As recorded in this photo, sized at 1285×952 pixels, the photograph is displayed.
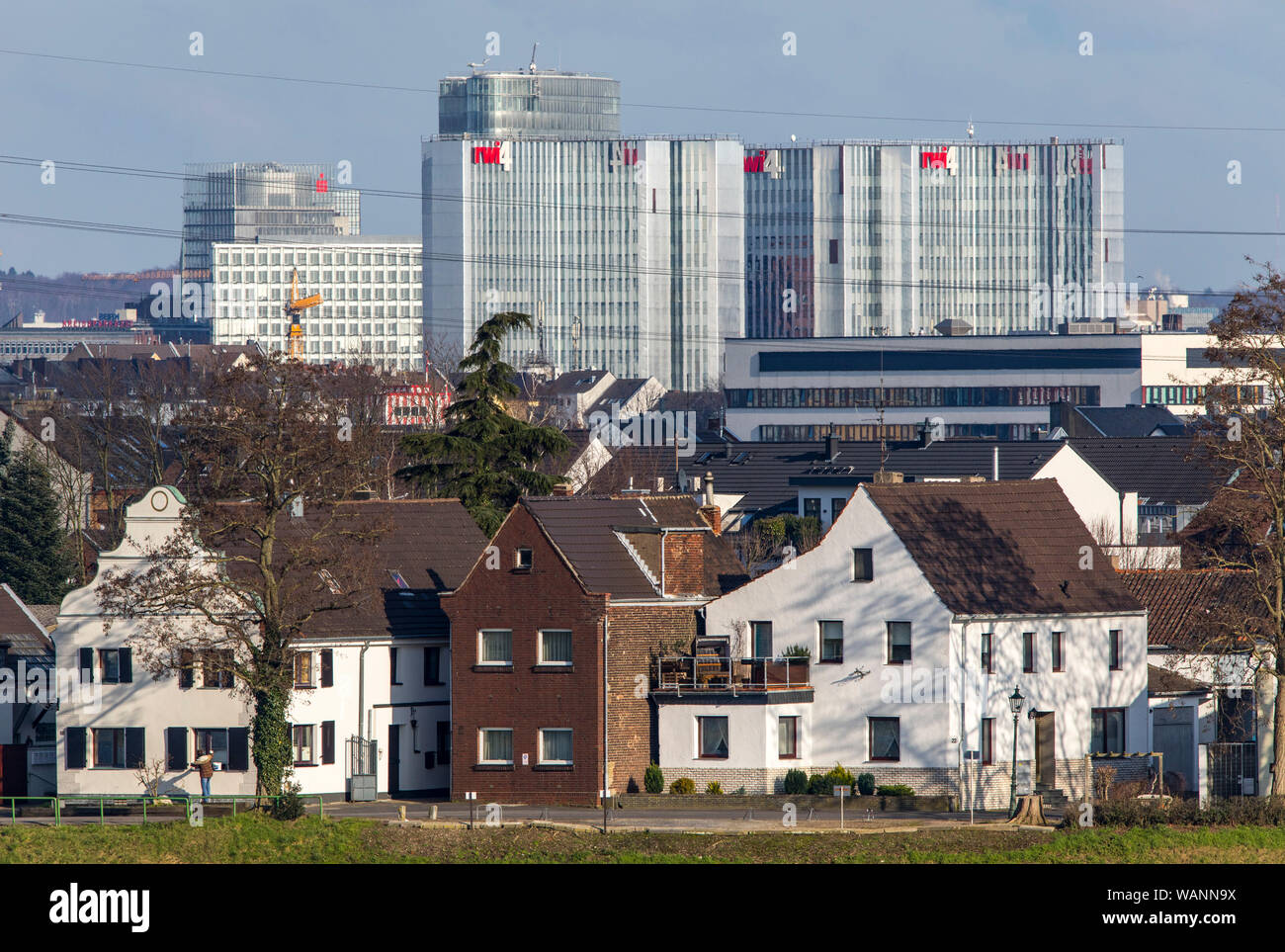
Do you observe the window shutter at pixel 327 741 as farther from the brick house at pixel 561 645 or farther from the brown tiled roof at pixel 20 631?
the brown tiled roof at pixel 20 631

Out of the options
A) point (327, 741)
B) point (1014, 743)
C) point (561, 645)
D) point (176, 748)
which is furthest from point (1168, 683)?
point (176, 748)

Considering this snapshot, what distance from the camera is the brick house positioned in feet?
183

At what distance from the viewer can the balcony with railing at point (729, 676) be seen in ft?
183

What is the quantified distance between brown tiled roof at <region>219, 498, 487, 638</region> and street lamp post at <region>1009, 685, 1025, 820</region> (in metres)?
16.1

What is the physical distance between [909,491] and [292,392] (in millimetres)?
16794

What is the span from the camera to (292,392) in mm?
55594

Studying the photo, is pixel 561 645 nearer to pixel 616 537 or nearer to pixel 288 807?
pixel 616 537

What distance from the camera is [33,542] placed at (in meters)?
85.4

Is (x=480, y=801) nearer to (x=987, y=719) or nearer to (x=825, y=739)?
(x=825, y=739)

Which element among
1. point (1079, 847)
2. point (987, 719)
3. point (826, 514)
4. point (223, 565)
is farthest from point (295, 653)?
point (826, 514)

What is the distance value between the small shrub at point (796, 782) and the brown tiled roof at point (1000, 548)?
588cm

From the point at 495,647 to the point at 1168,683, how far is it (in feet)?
61.7

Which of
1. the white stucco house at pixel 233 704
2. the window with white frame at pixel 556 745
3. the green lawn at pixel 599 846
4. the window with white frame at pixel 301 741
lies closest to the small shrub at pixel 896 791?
the green lawn at pixel 599 846

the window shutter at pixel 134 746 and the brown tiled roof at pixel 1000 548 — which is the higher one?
the brown tiled roof at pixel 1000 548
